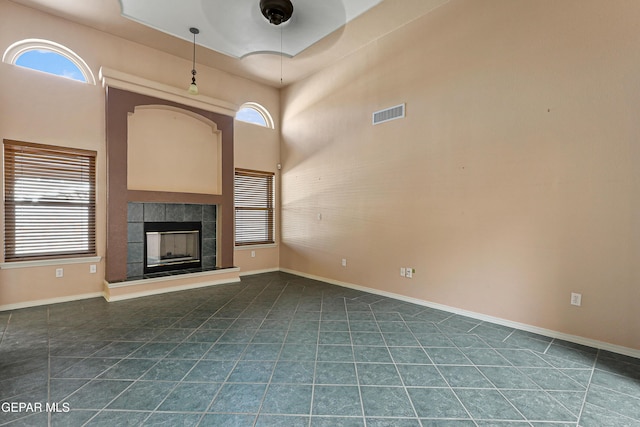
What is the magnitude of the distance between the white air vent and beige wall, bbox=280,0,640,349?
11cm

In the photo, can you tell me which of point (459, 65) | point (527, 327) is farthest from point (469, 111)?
point (527, 327)

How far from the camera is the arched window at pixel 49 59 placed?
380 cm

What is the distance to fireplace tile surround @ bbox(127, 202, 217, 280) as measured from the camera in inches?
181

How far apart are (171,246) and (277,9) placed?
13.1 ft

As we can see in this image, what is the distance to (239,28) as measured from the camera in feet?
13.3

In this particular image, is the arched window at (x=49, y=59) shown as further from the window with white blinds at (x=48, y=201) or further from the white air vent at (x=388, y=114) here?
the white air vent at (x=388, y=114)

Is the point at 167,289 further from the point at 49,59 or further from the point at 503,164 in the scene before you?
the point at 503,164

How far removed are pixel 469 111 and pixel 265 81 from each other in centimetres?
416

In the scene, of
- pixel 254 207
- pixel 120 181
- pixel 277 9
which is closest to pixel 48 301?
pixel 120 181

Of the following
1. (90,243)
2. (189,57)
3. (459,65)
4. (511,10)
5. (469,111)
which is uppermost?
(189,57)

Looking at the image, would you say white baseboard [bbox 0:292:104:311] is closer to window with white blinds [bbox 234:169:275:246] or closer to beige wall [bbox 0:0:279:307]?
beige wall [bbox 0:0:279:307]

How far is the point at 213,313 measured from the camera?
11.8 ft

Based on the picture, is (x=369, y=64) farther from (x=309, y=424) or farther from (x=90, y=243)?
(x=90, y=243)

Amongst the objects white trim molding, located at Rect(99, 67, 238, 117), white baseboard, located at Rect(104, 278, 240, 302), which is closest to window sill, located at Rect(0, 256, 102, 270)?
white baseboard, located at Rect(104, 278, 240, 302)
